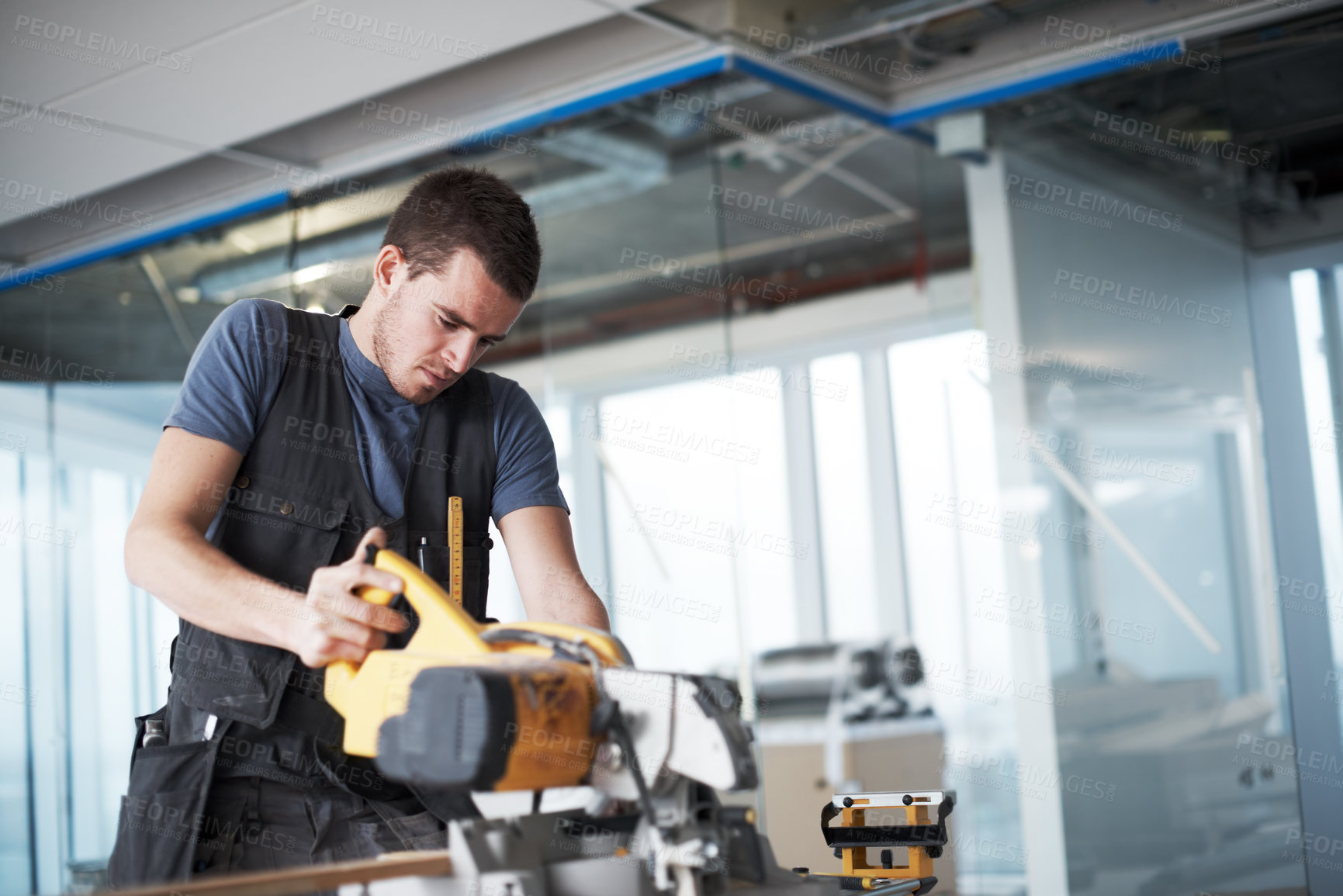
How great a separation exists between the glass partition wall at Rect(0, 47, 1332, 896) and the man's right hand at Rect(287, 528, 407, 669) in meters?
2.19

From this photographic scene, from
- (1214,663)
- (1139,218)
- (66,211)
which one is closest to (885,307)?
(1139,218)

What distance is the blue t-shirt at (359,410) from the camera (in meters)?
1.67

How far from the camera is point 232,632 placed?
1507mm

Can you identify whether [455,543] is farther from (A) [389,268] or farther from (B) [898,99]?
(B) [898,99]

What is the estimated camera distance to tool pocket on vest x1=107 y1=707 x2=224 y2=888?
61.4 inches

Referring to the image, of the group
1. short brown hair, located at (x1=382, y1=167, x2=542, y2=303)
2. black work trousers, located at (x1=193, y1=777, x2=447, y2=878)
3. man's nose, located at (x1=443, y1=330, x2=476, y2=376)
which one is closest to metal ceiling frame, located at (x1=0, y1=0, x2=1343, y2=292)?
short brown hair, located at (x1=382, y1=167, x2=542, y2=303)

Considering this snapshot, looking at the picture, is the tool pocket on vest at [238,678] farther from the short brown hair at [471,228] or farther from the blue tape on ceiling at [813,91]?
the blue tape on ceiling at [813,91]

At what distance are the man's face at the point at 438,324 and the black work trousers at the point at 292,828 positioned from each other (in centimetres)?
60

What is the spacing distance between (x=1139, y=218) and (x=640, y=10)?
183cm

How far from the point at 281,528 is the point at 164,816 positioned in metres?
0.41

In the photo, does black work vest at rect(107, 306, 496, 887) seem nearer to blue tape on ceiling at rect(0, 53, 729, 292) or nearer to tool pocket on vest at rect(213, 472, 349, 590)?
tool pocket on vest at rect(213, 472, 349, 590)

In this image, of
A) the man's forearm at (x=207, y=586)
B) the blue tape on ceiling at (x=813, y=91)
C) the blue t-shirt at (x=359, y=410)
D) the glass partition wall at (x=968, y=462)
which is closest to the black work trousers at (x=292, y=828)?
the man's forearm at (x=207, y=586)

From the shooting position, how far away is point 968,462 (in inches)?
182

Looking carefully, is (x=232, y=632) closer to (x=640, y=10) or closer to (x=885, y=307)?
(x=640, y=10)
